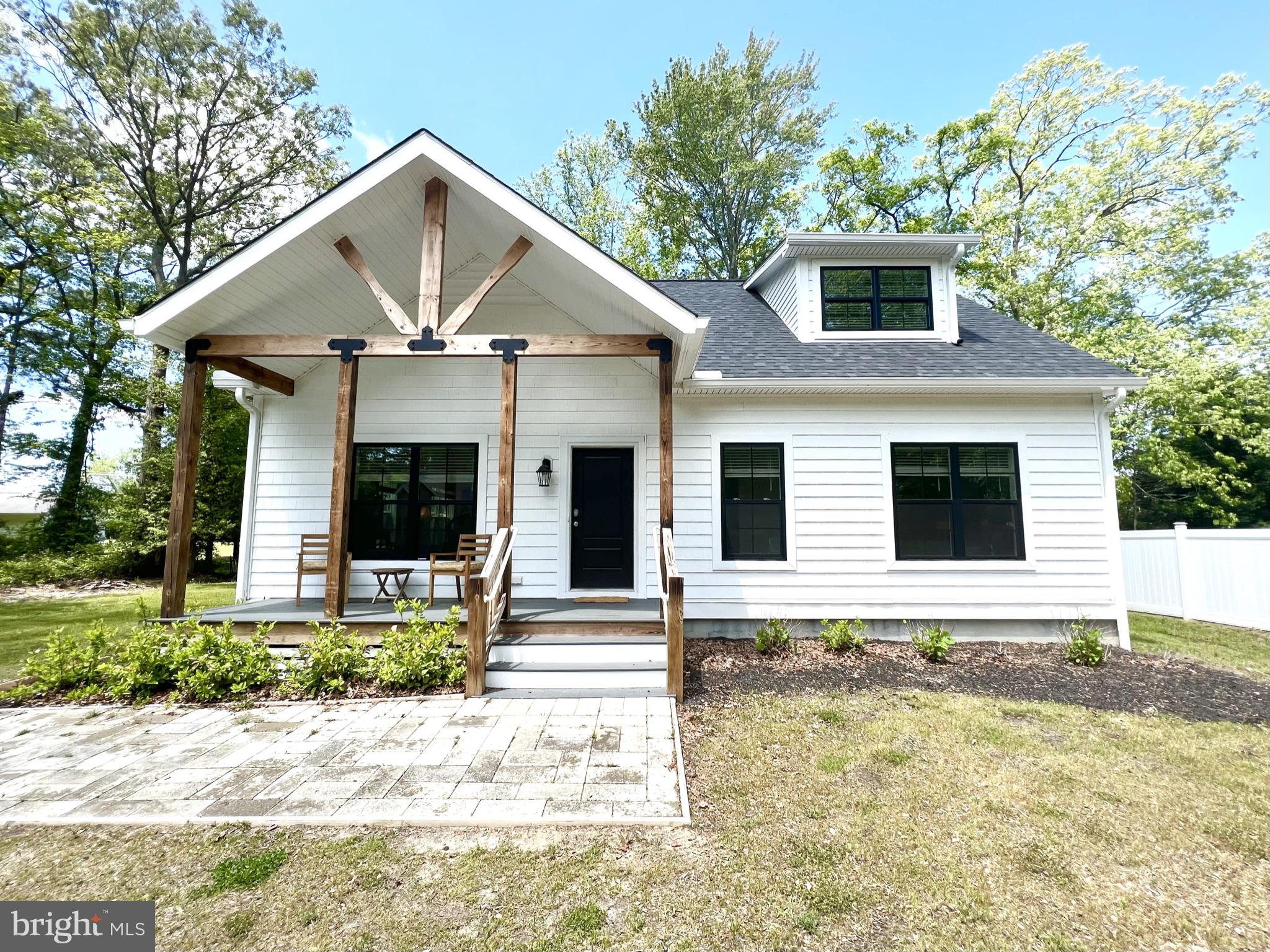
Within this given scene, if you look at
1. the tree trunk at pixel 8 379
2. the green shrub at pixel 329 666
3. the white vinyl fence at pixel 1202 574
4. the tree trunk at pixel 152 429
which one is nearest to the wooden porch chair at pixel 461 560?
the green shrub at pixel 329 666

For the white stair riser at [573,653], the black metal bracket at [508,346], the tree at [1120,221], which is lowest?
the white stair riser at [573,653]

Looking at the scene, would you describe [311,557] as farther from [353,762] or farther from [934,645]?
[934,645]

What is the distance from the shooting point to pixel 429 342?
18.2 ft

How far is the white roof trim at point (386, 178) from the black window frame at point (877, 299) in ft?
11.9

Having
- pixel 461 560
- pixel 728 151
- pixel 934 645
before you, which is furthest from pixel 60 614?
pixel 728 151

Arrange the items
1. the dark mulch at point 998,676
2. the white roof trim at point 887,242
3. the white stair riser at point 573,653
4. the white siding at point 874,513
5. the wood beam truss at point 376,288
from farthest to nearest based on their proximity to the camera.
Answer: the white roof trim at point 887,242 → the white siding at point 874,513 → the wood beam truss at point 376,288 → the white stair riser at point 573,653 → the dark mulch at point 998,676

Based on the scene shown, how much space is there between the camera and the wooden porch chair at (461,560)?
6320 mm

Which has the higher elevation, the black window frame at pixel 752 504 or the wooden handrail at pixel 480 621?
the black window frame at pixel 752 504

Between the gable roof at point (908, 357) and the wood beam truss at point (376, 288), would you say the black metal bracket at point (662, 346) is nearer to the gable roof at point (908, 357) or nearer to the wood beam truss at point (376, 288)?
the gable roof at point (908, 357)

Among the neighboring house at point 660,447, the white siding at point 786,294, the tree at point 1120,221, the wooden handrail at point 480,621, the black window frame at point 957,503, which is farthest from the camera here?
the tree at point 1120,221

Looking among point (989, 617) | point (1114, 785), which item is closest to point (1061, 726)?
point (1114, 785)

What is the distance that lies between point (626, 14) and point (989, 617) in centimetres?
1364

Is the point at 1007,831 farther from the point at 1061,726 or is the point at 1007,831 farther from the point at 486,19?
the point at 486,19

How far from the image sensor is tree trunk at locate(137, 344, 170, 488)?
45.6ft
